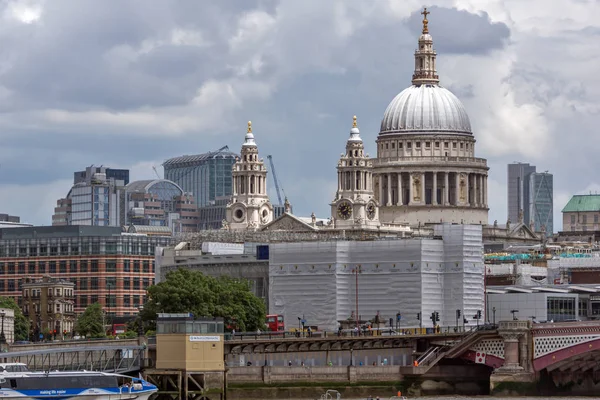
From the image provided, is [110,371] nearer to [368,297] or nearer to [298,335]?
[298,335]

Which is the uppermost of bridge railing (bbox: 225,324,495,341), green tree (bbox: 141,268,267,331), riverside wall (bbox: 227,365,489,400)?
green tree (bbox: 141,268,267,331)

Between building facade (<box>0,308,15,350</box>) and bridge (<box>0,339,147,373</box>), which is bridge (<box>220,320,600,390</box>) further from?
building facade (<box>0,308,15,350</box>)

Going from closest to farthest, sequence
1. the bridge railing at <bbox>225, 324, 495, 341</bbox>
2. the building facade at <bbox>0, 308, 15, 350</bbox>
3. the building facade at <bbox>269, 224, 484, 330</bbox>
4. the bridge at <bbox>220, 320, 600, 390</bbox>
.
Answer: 1. the bridge at <bbox>220, 320, 600, 390</bbox>
2. the bridge railing at <bbox>225, 324, 495, 341</bbox>
3. the building facade at <bbox>0, 308, 15, 350</bbox>
4. the building facade at <bbox>269, 224, 484, 330</bbox>

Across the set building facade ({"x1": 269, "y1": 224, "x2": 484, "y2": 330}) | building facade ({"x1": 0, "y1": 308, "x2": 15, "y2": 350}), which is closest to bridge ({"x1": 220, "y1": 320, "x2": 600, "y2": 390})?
building facade ({"x1": 269, "y1": 224, "x2": 484, "y2": 330})

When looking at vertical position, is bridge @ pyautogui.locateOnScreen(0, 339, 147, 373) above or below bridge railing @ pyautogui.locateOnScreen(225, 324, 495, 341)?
below

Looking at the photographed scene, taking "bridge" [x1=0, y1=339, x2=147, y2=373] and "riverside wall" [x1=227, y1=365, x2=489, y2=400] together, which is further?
"riverside wall" [x1=227, y1=365, x2=489, y2=400]

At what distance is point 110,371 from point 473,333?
28.0 m

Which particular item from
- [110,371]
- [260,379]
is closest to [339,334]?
[260,379]

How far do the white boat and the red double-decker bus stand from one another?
59.5 metres

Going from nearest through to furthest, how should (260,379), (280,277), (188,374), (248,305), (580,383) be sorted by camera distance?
1. (188,374)
2. (260,379)
3. (580,383)
4. (248,305)
5. (280,277)

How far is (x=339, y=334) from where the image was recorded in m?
163

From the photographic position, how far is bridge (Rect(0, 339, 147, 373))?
140750 millimetres

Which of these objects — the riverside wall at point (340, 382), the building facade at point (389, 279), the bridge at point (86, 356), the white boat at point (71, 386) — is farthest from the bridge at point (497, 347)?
the building facade at point (389, 279)

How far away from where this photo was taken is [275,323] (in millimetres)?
192125
